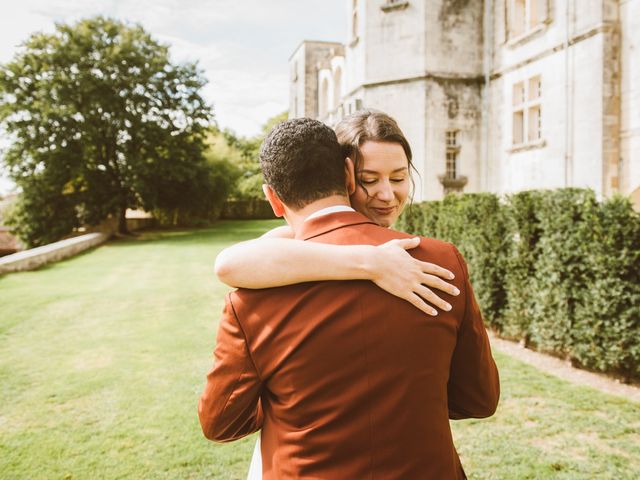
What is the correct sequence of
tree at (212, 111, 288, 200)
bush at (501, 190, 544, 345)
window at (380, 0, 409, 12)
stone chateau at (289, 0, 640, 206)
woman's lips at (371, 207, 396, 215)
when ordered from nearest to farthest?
woman's lips at (371, 207, 396, 215) → bush at (501, 190, 544, 345) → stone chateau at (289, 0, 640, 206) → window at (380, 0, 409, 12) → tree at (212, 111, 288, 200)

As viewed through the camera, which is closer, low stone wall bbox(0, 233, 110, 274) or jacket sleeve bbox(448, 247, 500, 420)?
jacket sleeve bbox(448, 247, 500, 420)

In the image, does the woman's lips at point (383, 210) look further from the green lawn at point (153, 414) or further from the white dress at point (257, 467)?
the green lawn at point (153, 414)

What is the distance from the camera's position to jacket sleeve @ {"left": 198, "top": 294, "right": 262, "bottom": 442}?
1435mm

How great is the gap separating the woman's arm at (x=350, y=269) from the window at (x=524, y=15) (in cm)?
1510

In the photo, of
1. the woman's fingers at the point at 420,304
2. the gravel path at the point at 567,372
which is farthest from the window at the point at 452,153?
the woman's fingers at the point at 420,304

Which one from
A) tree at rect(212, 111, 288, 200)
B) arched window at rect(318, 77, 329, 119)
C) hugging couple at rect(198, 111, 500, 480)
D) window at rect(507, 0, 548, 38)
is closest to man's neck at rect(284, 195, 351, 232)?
hugging couple at rect(198, 111, 500, 480)

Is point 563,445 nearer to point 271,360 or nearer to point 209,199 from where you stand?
point 271,360

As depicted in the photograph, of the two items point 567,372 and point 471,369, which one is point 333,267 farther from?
point 567,372

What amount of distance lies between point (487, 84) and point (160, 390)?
47.5 ft

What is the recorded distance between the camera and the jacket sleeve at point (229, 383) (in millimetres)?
1435

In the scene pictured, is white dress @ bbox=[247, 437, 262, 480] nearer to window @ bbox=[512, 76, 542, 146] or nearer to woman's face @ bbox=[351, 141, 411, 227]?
woman's face @ bbox=[351, 141, 411, 227]

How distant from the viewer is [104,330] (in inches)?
354

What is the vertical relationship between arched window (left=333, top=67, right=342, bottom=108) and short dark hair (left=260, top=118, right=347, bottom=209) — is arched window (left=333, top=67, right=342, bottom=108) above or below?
above

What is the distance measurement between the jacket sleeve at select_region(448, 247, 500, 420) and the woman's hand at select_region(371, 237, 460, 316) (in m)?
0.11
